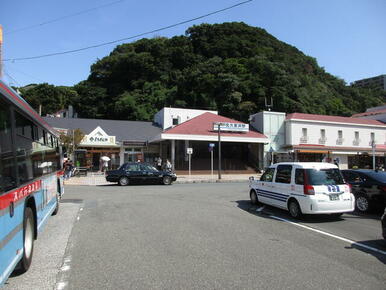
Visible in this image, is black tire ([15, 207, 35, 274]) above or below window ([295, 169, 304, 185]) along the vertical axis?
below

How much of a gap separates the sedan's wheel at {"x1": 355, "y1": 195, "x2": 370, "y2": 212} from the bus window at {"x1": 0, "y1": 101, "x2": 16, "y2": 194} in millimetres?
10208

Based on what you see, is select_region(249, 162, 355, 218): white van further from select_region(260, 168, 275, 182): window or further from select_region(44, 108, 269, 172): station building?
select_region(44, 108, 269, 172): station building

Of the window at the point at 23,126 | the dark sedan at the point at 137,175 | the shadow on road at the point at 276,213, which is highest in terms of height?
the window at the point at 23,126

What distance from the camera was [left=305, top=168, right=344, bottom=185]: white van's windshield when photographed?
29.3 feet

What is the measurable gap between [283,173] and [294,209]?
124 cm

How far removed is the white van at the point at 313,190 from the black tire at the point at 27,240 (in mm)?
6831

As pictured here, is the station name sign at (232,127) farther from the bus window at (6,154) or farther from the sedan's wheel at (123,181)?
the bus window at (6,154)

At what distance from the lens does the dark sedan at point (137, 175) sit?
66.7 feet

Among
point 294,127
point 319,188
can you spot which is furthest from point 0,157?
point 294,127

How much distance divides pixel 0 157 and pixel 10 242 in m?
1.10

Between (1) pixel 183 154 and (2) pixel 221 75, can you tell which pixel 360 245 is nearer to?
(1) pixel 183 154

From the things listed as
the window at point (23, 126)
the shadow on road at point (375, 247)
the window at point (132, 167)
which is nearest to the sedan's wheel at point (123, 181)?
the window at point (132, 167)

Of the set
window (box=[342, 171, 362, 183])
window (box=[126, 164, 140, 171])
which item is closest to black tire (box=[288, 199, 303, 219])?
window (box=[342, 171, 362, 183])

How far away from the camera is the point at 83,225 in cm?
830
